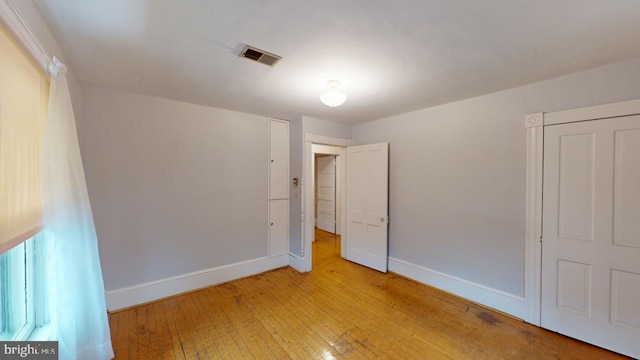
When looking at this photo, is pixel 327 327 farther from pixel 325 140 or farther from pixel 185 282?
pixel 325 140

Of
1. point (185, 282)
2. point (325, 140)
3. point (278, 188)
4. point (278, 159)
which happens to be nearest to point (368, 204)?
point (325, 140)

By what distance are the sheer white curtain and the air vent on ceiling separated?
3.73 ft

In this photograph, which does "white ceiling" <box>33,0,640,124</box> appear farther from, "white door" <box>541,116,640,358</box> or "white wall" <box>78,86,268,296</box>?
"white door" <box>541,116,640,358</box>

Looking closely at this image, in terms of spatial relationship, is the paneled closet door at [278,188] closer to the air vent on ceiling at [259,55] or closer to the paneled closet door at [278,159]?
the paneled closet door at [278,159]

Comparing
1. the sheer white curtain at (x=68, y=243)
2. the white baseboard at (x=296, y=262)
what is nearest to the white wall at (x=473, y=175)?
the white baseboard at (x=296, y=262)

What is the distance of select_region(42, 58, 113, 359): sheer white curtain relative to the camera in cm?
133

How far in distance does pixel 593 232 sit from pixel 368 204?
2382 mm

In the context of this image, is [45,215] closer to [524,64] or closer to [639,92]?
[524,64]

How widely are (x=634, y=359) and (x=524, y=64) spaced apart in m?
2.55

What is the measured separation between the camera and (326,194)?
632cm

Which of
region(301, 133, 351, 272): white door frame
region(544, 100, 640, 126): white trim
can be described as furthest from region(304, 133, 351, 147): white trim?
region(544, 100, 640, 126): white trim

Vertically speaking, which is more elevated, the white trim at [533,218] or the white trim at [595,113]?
the white trim at [595,113]
